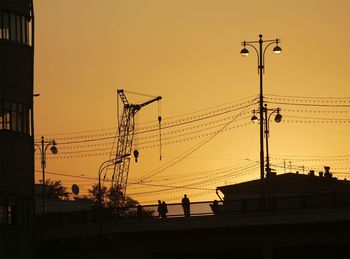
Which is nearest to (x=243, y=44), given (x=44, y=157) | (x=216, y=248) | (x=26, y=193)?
(x=216, y=248)

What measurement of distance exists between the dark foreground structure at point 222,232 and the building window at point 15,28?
13.8m

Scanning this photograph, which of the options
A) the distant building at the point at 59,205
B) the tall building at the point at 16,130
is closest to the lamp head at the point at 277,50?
the tall building at the point at 16,130

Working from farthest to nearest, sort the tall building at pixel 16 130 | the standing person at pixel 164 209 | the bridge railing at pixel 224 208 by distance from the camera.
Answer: the tall building at pixel 16 130, the standing person at pixel 164 209, the bridge railing at pixel 224 208

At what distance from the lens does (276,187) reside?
407 ft

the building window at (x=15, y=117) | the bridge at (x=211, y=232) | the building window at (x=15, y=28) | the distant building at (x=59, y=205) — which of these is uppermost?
the building window at (x=15, y=28)

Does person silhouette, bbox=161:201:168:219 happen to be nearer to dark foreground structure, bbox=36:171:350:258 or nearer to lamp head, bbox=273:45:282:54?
dark foreground structure, bbox=36:171:350:258

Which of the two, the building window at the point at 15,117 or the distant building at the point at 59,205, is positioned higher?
the building window at the point at 15,117

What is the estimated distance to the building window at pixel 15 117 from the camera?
79125mm

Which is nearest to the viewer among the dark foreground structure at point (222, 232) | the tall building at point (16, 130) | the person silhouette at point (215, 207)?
the dark foreground structure at point (222, 232)

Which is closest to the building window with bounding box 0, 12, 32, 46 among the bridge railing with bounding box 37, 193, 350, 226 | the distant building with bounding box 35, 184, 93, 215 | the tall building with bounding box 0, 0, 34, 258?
the tall building with bounding box 0, 0, 34, 258

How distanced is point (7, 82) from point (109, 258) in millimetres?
15205

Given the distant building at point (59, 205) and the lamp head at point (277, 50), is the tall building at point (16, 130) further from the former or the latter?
the distant building at point (59, 205)

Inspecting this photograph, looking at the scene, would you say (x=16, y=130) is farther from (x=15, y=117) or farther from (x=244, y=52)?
(x=244, y=52)

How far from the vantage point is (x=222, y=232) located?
7525cm
